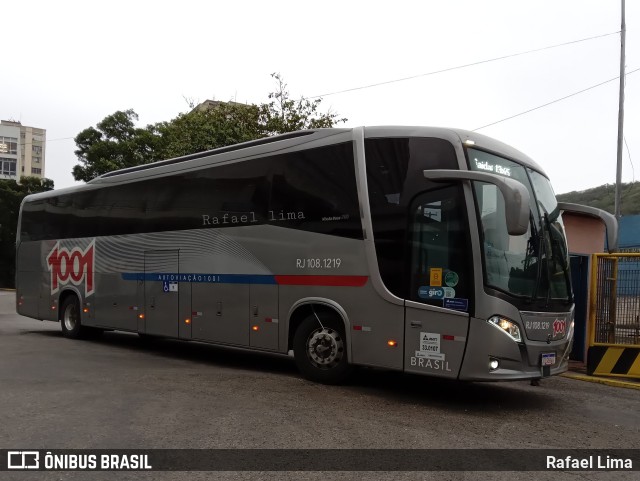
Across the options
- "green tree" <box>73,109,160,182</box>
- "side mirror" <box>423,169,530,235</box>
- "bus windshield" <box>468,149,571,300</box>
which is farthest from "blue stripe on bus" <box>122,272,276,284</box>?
"green tree" <box>73,109,160,182</box>

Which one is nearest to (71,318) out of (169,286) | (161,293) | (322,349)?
(161,293)

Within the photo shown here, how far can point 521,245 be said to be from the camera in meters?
6.81

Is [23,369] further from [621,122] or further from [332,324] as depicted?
[621,122]

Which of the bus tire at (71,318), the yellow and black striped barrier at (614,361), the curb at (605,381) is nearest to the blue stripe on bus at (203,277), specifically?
the bus tire at (71,318)

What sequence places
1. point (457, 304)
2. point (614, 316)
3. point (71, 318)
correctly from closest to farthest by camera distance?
point (457, 304)
point (614, 316)
point (71, 318)

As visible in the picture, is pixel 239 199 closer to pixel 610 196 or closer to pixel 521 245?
pixel 521 245

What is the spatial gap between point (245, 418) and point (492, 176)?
150 inches

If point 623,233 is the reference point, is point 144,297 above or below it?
below

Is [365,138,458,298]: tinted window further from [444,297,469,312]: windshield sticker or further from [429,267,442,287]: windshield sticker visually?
[444,297,469,312]: windshield sticker

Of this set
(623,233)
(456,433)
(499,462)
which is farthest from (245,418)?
(623,233)

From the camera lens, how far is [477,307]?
659cm

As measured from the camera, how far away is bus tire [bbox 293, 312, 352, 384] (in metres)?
7.89

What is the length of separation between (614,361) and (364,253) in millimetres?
5072

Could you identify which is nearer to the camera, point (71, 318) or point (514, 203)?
point (514, 203)
